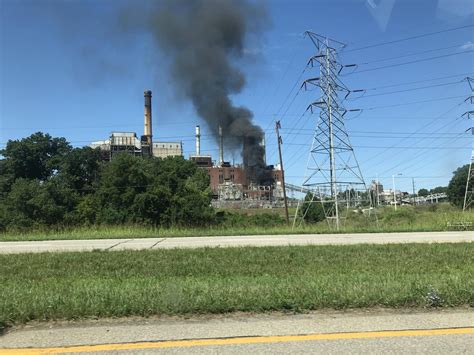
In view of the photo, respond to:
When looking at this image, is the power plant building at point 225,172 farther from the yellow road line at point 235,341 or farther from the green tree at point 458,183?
the yellow road line at point 235,341

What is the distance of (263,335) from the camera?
5.06m

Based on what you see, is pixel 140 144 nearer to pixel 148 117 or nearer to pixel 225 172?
pixel 148 117

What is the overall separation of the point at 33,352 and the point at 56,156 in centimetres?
8490

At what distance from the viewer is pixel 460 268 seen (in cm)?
944

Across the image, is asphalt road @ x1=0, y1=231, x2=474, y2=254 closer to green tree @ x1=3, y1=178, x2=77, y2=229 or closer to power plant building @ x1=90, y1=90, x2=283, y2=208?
green tree @ x1=3, y1=178, x2=77, y2=229

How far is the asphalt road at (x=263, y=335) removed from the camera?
4.65 meters

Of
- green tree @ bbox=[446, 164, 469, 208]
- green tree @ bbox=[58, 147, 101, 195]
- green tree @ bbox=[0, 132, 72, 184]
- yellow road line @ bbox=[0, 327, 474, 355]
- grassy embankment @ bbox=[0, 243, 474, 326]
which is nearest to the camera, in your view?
yellow road line @ bbox=[0, 327, 474, 355]

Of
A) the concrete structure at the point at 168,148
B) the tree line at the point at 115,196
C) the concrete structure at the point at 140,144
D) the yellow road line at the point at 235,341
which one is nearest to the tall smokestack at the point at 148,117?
the concrete structure at the point at 140,144

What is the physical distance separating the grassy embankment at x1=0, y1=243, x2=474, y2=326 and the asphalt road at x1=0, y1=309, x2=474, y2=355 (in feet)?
0.95

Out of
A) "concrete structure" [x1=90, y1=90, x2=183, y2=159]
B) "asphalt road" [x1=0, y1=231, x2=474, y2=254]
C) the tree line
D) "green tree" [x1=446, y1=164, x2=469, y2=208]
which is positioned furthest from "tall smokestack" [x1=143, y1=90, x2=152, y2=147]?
"asphalt road" [x1=0, y1=231, x2=474, y2=254]

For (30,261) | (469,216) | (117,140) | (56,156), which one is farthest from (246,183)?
(30,261)

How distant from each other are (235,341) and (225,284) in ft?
7.91

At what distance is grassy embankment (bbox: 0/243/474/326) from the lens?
6.07m

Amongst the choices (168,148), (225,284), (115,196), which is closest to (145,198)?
(115,196)
